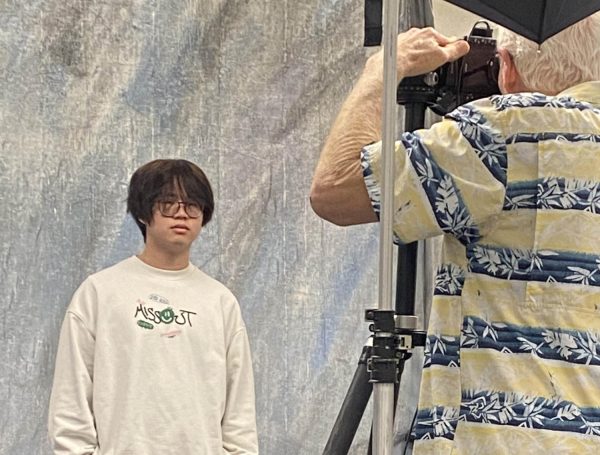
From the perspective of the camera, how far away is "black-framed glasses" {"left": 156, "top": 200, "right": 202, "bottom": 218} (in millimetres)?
2109

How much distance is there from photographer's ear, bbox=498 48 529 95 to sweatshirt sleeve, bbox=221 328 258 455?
1012 mm

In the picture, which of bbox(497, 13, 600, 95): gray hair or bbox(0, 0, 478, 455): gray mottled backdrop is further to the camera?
bbox(0, 0, 478, 455): gray mottled backdrop

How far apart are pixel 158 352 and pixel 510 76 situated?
0.99 meters

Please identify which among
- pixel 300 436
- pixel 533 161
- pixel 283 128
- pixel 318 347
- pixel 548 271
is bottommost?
pixel 300 436

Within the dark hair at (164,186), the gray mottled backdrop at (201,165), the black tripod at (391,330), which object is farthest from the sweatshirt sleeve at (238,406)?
the gray mottled backdrop at (201,165)

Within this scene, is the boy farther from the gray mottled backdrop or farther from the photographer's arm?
the photographer's arm

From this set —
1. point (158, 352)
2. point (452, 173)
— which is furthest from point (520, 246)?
point (158, 352)

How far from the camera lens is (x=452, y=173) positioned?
1.18 meters

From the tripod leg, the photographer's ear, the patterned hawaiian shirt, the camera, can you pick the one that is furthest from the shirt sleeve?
the tripod leg

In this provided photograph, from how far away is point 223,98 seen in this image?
8.80 feet

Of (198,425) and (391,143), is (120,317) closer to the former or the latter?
(198,425)

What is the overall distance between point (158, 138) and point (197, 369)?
2.51 ft

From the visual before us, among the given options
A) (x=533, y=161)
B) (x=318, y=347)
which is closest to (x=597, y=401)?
(x=533, y=161)

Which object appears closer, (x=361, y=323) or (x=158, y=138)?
(x=158, y=138)
